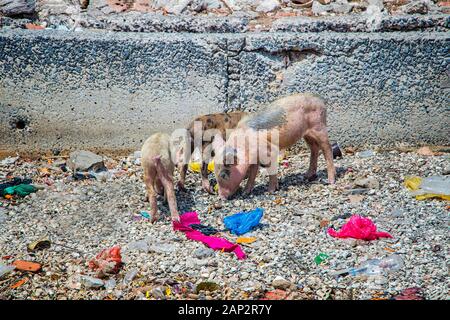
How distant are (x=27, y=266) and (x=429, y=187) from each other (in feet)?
12.5

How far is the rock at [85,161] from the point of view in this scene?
7.20 meters

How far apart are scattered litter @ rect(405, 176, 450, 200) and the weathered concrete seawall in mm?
1217

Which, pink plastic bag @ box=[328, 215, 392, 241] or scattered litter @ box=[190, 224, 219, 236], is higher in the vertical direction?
pink plastic bag @ box=[328, 215, 392, 241]

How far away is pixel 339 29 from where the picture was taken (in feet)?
25.5

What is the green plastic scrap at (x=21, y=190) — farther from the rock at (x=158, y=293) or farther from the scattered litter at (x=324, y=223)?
the scattered litter at (x=324, y=223)

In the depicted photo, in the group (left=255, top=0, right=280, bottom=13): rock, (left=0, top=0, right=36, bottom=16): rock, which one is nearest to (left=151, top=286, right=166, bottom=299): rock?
(left=255, top=0, right=280, bottom=13): rock

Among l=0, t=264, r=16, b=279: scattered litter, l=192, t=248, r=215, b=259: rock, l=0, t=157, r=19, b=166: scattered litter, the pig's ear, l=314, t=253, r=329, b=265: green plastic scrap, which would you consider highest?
the pig's ear

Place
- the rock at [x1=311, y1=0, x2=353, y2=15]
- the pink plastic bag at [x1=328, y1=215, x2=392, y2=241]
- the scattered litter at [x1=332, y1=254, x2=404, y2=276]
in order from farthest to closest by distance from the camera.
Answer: the rock at [x1=311, y1=0, x2=353, y2=15] < the pink plastic bag at [x1=328, y1=215, x2=392, y2=241] < the scattered litter at [x1=332, y1=254, x2=404, y2=276]

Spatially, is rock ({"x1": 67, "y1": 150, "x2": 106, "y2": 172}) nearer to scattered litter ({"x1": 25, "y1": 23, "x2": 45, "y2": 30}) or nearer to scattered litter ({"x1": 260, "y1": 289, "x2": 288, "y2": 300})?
scattered litter ({"x1": 25, "y1": 23, "x2": 45, "y2": 30})

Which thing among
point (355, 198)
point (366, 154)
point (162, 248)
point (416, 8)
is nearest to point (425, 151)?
point (366, 154)

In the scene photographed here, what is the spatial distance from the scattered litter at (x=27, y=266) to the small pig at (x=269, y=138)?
2067 millimetres

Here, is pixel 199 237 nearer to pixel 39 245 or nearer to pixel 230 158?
pixel 230 158

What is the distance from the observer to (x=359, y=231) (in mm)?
5582

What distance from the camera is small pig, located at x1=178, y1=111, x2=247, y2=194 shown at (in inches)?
269
